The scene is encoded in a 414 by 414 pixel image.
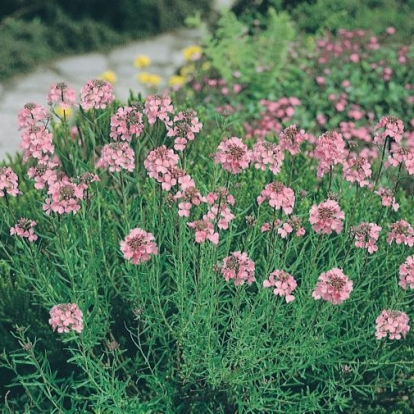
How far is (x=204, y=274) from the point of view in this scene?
2.44 metres

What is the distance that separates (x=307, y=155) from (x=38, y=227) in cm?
143

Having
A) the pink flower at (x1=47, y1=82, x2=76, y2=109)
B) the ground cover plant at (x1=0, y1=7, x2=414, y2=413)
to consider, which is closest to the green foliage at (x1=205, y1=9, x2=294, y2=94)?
the ground cover plant at (x1=0, y1=7, x2=414, y2=413)

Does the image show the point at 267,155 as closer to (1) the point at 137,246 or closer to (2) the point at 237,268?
(2) the point at 237,268

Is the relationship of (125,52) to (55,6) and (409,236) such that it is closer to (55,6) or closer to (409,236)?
(55,6)

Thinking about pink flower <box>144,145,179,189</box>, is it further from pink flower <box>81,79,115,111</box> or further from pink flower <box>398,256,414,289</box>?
pink flower <box>398,256,414,289</box>

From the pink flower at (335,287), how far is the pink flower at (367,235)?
0.28m

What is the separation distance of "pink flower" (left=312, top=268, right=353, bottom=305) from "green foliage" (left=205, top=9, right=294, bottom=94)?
3.48 metres

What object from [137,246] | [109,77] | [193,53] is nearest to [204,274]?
[137,246]

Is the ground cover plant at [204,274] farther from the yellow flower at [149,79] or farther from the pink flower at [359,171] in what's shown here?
the yellow flower at [149,79]

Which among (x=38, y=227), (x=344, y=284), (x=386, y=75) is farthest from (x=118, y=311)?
(x=386, y=75)

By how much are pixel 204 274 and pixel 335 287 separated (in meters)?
0.57

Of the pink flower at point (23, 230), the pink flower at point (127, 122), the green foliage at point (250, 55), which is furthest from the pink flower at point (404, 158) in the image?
the green foliage at point (250, 55)

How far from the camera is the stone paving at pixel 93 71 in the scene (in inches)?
216

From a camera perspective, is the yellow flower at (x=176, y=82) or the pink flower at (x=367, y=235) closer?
the pink flower at (x=367, y=235)
